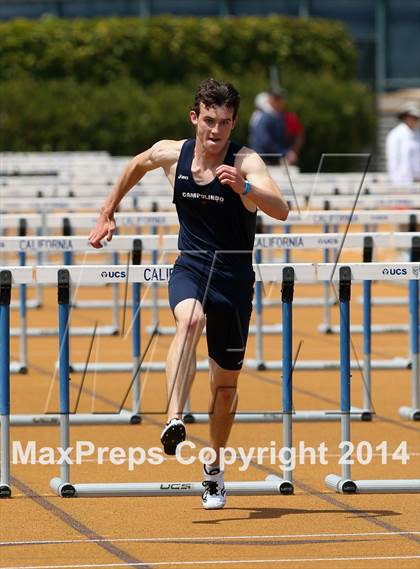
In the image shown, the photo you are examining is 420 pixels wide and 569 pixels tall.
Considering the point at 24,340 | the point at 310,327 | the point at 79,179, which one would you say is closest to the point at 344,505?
the point at 24,340

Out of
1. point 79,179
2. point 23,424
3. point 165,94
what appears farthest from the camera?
point 165,94

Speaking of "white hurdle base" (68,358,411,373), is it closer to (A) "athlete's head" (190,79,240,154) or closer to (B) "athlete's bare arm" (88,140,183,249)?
(B) "athlete's bare arm" (88,140,183,249)

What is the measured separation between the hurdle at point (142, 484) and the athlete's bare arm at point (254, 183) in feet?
2.78

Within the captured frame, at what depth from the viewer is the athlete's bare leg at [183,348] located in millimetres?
9133

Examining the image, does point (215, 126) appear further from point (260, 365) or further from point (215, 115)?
point (260, 365)

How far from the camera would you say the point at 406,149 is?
22.0 m

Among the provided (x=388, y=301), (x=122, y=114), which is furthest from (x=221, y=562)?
(x=122, y=114)

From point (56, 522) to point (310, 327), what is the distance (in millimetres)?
9764

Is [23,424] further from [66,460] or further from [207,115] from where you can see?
[207,115]

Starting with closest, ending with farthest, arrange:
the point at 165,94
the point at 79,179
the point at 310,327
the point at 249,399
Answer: the point at 249,399 → the point at 310,327 → the point at 79,179 → the point at 165,94

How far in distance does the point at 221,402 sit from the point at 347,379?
0.76 metres

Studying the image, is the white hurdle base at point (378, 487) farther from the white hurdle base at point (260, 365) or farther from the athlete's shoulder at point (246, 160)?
the white hurdle base at point (260, 365)

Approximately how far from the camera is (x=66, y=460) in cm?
989

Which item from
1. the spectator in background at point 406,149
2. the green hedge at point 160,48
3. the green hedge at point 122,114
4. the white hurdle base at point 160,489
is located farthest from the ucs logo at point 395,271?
the green hedge at point 160,48
